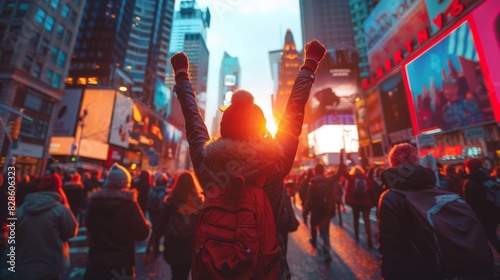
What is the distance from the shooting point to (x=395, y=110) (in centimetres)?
3222

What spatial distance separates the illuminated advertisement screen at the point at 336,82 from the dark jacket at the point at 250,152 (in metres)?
56.4

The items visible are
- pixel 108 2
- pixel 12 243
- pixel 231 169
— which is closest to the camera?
pixel 231 169

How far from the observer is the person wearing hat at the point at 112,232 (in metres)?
2.84

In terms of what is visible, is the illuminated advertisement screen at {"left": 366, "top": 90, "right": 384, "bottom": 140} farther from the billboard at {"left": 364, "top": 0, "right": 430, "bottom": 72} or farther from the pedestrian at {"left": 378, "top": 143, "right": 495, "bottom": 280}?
the pedestrian at {"left": 378, "top": 143, "right": 495, "bottom": 280}

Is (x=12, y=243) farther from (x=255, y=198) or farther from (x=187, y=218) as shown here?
(x=255, y=198)

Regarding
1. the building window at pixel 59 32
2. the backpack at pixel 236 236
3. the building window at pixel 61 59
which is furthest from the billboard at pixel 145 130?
the backpack at pixel 236 236

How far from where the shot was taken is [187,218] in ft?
11.1

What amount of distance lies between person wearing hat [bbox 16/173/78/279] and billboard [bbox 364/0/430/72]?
124 ft

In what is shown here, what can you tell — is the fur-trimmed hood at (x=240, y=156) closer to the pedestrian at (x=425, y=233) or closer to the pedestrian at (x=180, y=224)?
the pedestrian at (x=425, y=233)

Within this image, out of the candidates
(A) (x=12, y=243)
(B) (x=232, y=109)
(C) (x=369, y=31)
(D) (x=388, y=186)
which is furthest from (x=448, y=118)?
(A) (x=12, y=243)

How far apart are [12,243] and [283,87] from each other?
129709mm

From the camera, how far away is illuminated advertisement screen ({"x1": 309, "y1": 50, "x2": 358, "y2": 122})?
2114 inches

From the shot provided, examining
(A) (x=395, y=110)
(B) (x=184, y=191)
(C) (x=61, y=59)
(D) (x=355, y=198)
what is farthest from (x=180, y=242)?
(C) (x=61, y=59)

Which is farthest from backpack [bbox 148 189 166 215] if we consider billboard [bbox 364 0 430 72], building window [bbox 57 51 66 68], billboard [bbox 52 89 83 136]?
building window [bbox 57 51 66 68]
